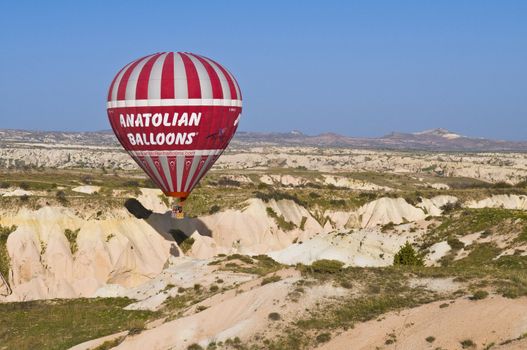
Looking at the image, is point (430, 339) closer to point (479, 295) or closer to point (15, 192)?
point (479, 295)

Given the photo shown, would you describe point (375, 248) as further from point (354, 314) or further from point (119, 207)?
point (354, 314)

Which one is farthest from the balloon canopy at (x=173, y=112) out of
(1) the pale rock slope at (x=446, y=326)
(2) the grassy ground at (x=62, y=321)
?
(1) the pale rock slope at (x=446, y=326)

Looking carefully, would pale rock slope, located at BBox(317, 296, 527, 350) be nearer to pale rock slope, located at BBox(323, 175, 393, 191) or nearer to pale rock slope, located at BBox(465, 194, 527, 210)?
pale rock slope, located at BBox(465, 194, 527, 210)

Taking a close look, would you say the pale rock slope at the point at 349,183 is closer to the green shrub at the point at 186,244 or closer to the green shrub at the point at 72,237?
the green shrub at the point at 186,244

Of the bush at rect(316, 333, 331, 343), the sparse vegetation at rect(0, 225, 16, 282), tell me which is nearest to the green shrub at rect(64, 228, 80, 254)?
the sparse vegetation at rect(0, 225, 16, 282)

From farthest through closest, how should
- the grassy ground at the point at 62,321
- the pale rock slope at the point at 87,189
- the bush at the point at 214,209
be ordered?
the pale rock slope at the point at 87,189
the bush at the point at 214,209
the grassy ground at the point at 62,321

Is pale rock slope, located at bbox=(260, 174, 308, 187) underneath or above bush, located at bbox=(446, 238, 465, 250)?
underneath
